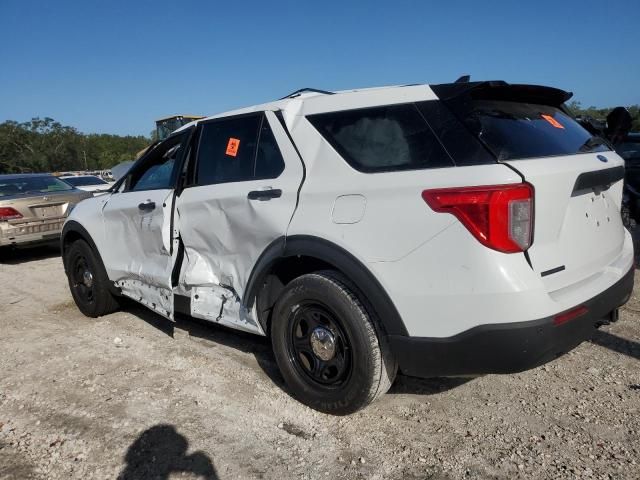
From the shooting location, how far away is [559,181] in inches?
95.0

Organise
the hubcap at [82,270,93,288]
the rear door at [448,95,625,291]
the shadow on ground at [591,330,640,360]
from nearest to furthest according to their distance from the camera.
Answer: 1. the rear door at [448,95,625,291]
2. the shadow on ground at [591,330,640,360]
3. the hubcap at [82,270,93,288]

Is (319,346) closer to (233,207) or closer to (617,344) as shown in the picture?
(233,207)

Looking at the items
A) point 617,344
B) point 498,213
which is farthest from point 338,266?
point 617,344

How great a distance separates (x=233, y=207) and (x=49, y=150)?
313ft

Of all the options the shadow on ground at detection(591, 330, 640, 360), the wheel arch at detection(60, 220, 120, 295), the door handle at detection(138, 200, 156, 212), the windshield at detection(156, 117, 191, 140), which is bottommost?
the shadow on ground at detection(591, 330, 640, 360)

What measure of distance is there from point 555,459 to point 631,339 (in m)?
1.86

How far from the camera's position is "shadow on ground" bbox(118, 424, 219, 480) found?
251cm

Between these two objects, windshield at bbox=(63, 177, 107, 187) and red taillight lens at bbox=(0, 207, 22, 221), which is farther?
windshield at bbox=(63, 177, 107, 187)

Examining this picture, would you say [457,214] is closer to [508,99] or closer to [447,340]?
[447,340]

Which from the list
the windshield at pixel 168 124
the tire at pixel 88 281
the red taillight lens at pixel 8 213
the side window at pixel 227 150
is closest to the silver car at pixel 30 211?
the red taillight lens at pixel 8 213

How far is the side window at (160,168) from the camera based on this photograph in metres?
4.03

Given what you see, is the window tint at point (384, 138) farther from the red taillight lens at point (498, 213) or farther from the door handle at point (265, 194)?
the door handle at point (265, 194)

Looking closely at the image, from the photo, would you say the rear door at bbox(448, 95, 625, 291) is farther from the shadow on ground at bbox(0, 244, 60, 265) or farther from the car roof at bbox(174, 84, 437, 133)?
the shadow on ground at bbox(0, 244, 60, 265)

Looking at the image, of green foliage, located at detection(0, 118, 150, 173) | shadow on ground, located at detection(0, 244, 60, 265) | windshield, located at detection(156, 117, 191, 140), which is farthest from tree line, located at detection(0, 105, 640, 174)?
shadow on ground, located at detection(0, 244, 60, 265)
